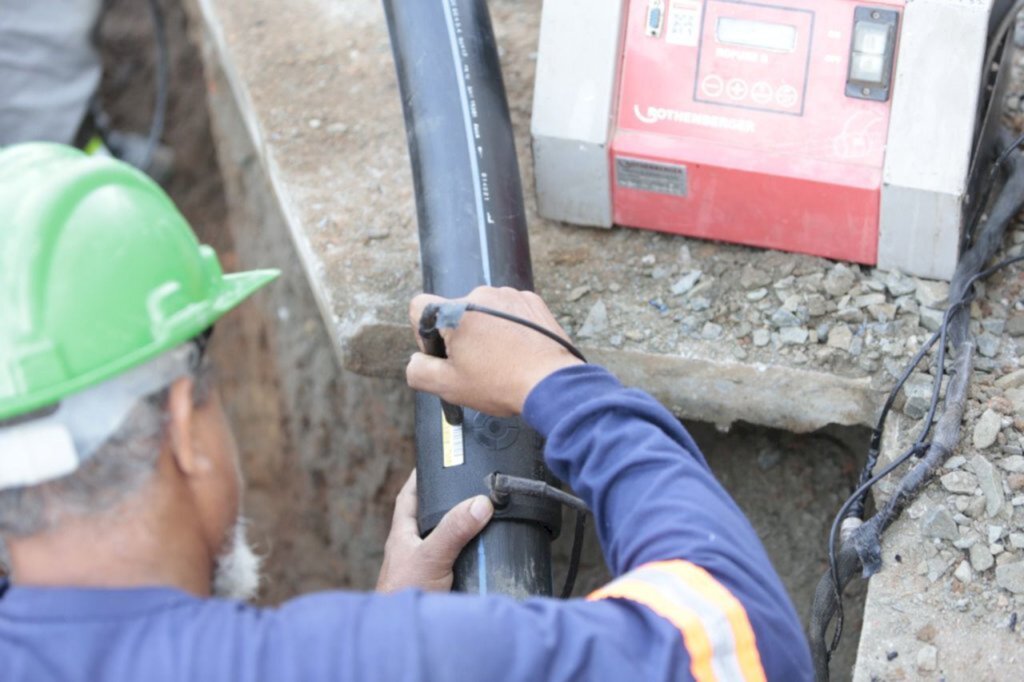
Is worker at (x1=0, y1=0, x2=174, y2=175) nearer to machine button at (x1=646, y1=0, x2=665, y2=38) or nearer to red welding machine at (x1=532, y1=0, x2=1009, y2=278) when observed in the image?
red welding machine at (x1=532, y1=0, x2=1009, y2=278)

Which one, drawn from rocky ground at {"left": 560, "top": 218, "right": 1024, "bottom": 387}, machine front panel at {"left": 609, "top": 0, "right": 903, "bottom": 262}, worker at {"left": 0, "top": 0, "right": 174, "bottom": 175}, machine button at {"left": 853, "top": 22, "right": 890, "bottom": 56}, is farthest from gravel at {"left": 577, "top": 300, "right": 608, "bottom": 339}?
worker at {"left": 0, "top": 0, "right": 174, "bottom": 175}

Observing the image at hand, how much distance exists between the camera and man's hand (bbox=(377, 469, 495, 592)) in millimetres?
1599

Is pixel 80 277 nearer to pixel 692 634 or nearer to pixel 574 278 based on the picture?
pixel 692 634

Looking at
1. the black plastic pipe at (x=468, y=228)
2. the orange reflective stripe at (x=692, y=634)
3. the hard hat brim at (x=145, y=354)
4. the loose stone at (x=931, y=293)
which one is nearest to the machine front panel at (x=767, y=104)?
the loose stone at (x=931, y=293)

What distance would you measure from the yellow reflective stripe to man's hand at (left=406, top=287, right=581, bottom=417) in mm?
310

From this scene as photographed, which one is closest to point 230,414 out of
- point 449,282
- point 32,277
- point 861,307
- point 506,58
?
point 506,58

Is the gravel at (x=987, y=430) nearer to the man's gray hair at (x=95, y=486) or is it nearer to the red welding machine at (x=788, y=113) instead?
the red welding machine at (x=788, y=113)

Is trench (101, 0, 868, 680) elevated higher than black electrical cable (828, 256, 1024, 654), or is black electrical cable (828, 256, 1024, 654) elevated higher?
black electrical cable (828, 256, 1024, 654)

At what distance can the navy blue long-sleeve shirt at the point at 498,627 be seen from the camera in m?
1.08

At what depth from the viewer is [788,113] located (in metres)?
1.90

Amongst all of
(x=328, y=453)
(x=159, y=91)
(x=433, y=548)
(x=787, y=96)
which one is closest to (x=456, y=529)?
(x=433, y=548)

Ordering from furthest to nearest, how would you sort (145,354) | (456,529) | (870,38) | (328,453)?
(328,453)
(870,38)
(456,529)
(145,354)

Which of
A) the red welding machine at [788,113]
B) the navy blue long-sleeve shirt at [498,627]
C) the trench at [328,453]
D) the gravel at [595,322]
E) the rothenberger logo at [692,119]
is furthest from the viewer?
the trench at [328,453]

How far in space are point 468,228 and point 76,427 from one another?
2.62 feet
